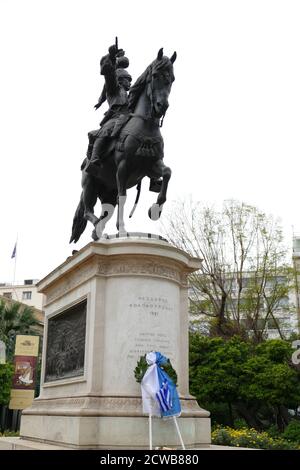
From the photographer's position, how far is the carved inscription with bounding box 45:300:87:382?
10.0m

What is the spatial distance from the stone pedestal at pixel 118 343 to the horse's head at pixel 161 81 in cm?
245

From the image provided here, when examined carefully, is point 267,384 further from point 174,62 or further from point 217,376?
point 174,62

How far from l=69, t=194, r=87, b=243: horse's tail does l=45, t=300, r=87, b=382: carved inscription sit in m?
2.06

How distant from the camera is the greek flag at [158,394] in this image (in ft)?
27.8

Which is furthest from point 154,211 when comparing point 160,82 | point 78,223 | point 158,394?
point 158,394

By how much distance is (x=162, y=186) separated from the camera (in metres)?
10.7

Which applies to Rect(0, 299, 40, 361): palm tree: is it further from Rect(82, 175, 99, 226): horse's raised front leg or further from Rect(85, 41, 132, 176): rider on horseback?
Rect(85, 41, 132, 176): rider on horseback

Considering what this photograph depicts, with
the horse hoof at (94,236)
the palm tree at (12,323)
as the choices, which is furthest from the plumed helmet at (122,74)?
the palm tree at (12,323)

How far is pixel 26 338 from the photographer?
3128cm

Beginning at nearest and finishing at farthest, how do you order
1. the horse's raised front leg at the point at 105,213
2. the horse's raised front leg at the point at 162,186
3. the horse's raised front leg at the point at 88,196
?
the horse's raised front leg at the point at 162,186, the horse's raised front leg at the point at 105,213, the horse's raised front leg at the point at 88,196

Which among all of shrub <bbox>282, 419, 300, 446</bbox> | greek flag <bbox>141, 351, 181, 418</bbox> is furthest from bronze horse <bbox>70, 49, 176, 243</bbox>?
shrub <bbox>282, 419, 300, 446</bbox>

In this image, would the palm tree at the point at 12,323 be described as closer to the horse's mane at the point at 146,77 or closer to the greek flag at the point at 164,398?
the horse's mane at the point at 146,77

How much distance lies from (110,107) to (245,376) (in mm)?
18642

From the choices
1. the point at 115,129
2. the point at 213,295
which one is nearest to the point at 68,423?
the point at 115,129
